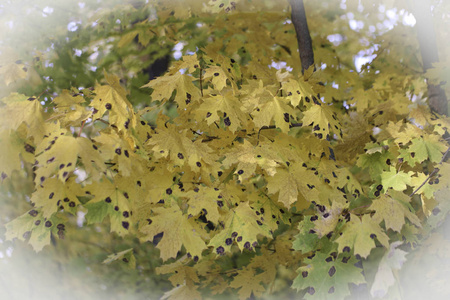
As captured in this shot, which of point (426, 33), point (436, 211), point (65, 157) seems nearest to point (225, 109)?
point (65, 157)

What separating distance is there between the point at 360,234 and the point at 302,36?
237 centimetres

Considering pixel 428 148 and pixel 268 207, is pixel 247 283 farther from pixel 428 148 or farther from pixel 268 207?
pixel 428 148

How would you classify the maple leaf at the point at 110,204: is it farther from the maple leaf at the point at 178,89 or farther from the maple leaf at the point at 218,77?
the maple leaf at the point at 218,77

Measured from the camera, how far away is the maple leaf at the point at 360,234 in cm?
231

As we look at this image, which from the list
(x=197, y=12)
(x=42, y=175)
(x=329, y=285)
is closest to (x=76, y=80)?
(x=197, y=12)

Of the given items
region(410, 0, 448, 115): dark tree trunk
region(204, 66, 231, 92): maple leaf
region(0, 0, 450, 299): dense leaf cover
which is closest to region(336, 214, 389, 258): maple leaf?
region(0, 0, 450, 299): dense leaf cover

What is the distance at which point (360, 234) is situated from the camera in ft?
7.70

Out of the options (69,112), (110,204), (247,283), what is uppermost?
(69,112)

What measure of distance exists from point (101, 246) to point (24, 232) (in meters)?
3.10

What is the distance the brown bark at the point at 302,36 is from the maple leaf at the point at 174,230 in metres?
2.21

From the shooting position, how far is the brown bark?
12.5ft

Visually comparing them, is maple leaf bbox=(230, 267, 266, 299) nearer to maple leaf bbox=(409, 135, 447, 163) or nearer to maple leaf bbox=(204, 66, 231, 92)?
maple leaf bbox=(409, 135, 447, 163)

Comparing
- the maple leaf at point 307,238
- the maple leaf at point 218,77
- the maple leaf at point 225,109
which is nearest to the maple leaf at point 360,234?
the maple leaf at point 307,238

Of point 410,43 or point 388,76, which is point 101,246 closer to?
point 388,76
